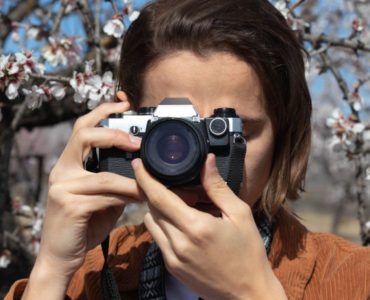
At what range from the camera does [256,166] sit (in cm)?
103

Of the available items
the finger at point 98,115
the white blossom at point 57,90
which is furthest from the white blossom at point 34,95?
the finger at point 98,115

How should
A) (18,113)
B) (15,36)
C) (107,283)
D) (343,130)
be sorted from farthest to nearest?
(15,36), (18,113), (343,130), (107,283)

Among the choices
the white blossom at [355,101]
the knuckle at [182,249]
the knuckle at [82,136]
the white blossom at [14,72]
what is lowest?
the knuckle at [182,249]

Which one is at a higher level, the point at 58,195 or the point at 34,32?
the point at 34,32

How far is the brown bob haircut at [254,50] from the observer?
1.04 meters

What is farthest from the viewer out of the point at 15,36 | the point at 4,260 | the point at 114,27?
the point at 15,36

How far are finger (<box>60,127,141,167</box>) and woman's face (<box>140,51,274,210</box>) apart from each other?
4.2 inches

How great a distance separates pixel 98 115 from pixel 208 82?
19cm

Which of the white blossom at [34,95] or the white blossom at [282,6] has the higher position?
the white blossom at [282,6]

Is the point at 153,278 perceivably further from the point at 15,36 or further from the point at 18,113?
the point at 15,36

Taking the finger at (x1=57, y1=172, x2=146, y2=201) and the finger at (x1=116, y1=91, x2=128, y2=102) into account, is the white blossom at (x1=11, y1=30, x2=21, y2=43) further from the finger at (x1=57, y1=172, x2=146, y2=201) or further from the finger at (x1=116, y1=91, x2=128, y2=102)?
the finger at (x1=57, y1=172, x2=146, y2=201)

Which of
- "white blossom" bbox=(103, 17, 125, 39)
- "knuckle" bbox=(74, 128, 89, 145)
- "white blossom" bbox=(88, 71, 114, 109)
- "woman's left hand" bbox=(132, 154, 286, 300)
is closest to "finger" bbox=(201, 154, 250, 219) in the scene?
"woman's left hand" bbox=(132, 154, 286, 300)

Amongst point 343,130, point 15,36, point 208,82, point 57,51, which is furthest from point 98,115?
point 15,36

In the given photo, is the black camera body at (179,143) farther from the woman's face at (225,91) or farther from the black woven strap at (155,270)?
the black woven strap at (155,270)
